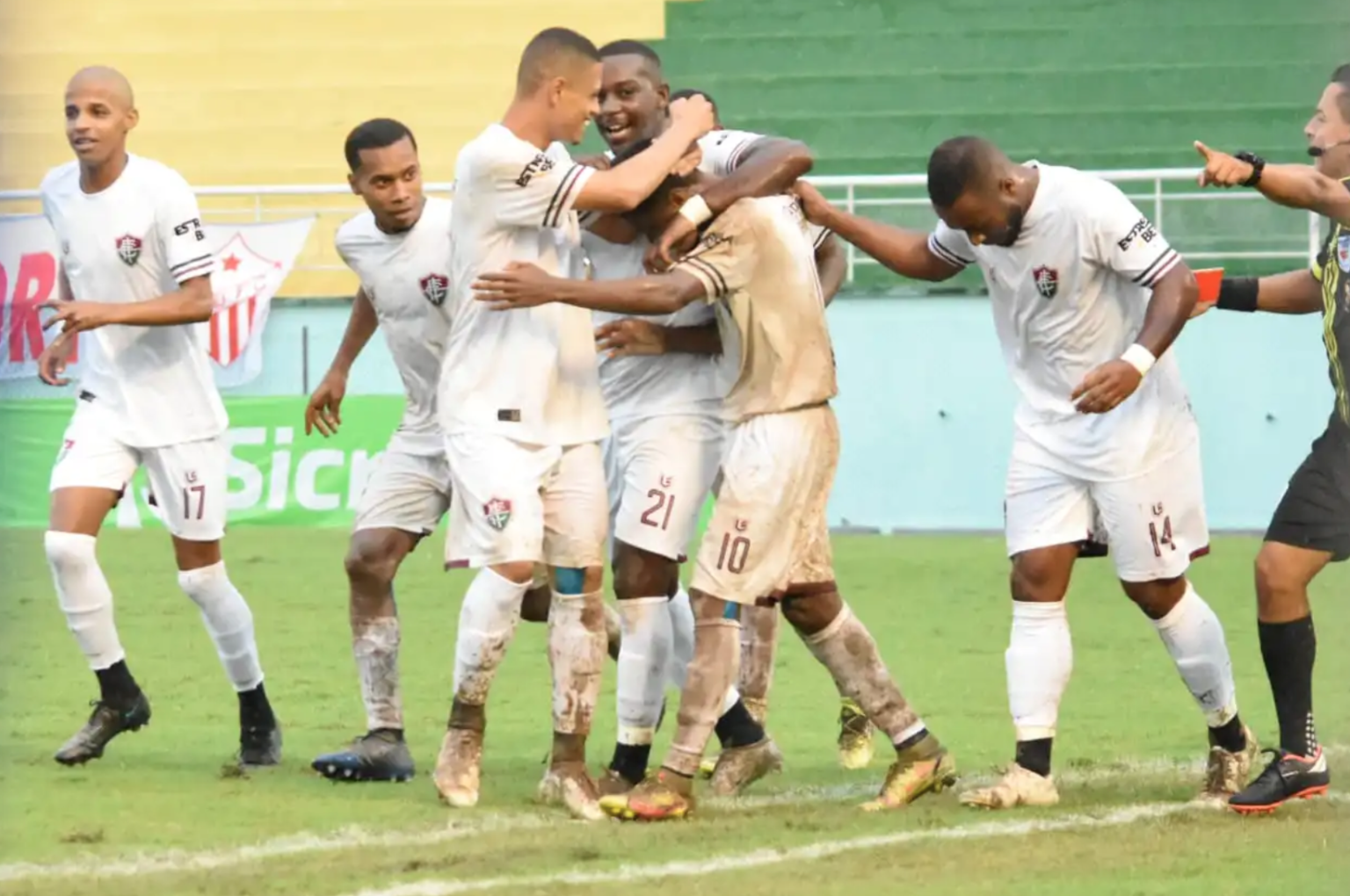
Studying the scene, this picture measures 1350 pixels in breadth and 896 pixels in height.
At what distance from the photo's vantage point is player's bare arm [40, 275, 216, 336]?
23.4 feet

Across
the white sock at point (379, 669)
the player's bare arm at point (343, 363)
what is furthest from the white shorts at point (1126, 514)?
the player's bare arm at point (343, 363)

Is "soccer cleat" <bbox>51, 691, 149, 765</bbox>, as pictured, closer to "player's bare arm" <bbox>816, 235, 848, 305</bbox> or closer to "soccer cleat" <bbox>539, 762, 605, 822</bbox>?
"soccer cleat" <bbox>539, 762, 605, 822</bbox>

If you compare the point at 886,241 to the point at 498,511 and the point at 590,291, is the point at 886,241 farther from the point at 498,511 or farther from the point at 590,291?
the point at 498,511

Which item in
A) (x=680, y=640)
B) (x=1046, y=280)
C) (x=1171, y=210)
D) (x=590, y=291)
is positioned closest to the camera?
(x=590, y=291)

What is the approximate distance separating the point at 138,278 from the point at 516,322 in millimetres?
1684

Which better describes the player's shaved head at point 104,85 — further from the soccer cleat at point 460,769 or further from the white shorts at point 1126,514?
the white shorts at point 1126,514

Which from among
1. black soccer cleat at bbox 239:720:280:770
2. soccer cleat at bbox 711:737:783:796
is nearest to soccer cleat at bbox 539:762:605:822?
soccer cleat at bbox 711:737:783:796

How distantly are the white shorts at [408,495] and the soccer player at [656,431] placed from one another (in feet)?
2.25

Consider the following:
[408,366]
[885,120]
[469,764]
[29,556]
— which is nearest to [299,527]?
[29,556]

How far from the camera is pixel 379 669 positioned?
7426 millimetres

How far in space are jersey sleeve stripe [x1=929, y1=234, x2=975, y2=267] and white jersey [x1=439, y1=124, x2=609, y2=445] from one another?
1.12m

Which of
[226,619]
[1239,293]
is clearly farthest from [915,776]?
[226,619]

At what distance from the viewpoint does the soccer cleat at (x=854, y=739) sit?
24.8 ft

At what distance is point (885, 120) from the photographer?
21547mm
